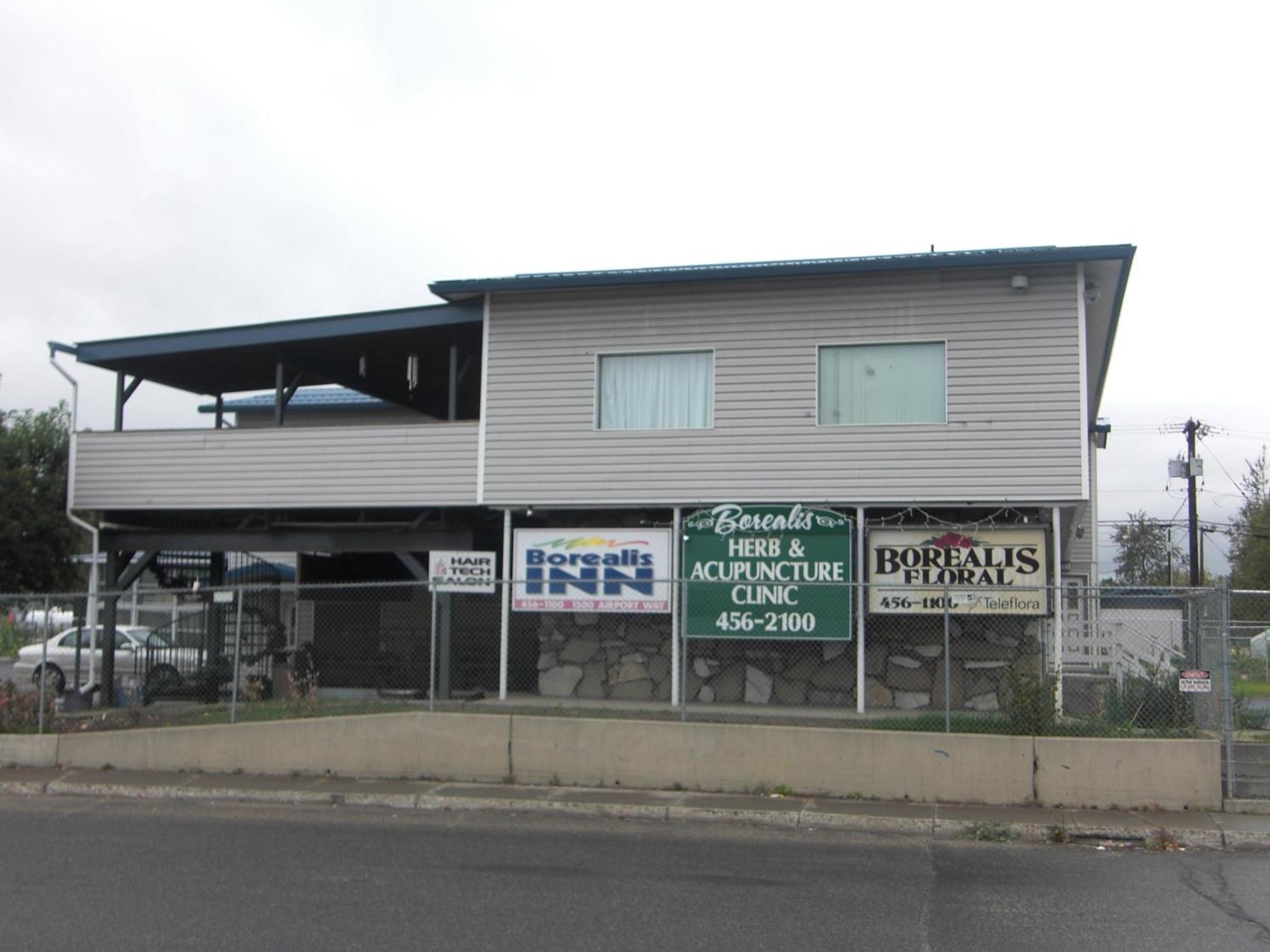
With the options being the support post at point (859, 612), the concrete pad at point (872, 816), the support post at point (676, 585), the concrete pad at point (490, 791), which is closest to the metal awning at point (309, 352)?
the support post at point (676, 585)

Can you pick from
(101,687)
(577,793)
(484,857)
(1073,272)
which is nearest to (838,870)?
(484,857)

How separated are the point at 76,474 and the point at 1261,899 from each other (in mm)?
16425

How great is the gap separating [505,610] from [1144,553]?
6120 centimetres

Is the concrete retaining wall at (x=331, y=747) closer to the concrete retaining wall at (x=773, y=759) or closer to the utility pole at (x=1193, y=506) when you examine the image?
the concrete retaining wall at (x=773, y=759)

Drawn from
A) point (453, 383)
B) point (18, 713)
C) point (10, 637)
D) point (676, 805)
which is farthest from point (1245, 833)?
point (10, 637)

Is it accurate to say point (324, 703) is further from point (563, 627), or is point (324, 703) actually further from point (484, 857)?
point (484, 857)

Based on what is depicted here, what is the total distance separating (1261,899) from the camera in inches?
327

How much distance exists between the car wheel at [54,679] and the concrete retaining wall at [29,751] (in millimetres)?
2732

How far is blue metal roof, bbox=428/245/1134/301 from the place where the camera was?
14.6m

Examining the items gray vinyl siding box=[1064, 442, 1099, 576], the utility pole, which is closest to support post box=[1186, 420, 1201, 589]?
the utility pole

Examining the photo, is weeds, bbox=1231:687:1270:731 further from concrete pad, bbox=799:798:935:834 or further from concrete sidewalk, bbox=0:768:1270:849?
concrete pad, bbox=799:798:935:834

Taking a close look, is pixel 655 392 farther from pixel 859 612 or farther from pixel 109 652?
pixel 109 652

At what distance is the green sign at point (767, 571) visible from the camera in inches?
594

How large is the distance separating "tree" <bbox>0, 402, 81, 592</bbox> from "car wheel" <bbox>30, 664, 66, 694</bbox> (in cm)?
308
